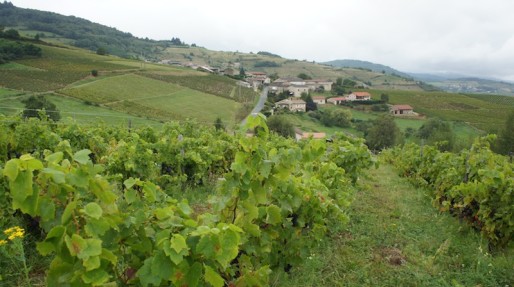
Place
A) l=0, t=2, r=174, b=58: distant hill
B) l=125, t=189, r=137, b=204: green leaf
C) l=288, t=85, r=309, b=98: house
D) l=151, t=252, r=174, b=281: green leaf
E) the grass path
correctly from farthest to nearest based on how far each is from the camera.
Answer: l=0, t=2, r=174, b=58: distant hill, l=288, t=85, r=309, b=98: house, the grass path, l=125, t=189, r=137, b=204: green leaf, l=151, t=252, r=174, b=281: green leaf

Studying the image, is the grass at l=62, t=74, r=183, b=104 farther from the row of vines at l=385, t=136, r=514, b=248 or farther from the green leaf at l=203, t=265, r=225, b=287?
the green leaf at l=203, t=265, r=225, b=287

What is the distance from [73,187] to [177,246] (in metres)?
0.66

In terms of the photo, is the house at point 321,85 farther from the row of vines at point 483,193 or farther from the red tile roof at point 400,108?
the row of vines at point 483,193

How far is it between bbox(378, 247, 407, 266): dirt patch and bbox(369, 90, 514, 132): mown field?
6669cm

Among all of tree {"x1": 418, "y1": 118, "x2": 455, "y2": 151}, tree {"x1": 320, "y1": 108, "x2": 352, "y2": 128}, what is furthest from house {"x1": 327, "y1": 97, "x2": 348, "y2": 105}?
tree {"x1": 418, "y1": 118, "x2": 455, "y2": 151}

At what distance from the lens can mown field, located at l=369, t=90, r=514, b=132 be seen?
69113 mm

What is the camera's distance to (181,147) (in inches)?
319

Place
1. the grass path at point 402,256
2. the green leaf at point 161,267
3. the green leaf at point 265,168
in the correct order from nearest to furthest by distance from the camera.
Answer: the green leaf at point 161,267 < the green leaf at point 265,168 < the grass path at point 402,256

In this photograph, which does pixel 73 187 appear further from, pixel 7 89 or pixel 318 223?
pixel 7 89

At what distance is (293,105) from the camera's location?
7144cm

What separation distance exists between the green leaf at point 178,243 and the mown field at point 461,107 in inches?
2808

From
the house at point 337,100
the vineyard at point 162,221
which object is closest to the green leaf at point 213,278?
the vineyard at point 162,221

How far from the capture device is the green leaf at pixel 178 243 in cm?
198

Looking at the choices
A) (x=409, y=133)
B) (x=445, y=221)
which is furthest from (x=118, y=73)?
(x=445, y=221)
